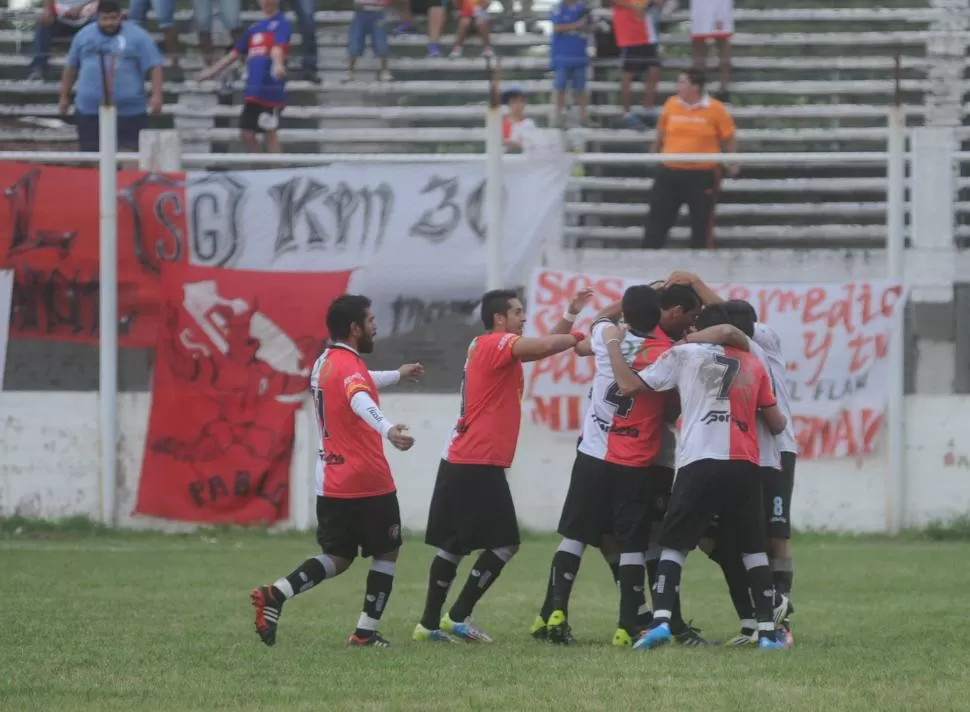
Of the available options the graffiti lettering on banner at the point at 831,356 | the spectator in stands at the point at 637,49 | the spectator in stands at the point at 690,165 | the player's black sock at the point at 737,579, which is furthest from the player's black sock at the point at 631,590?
the spectator in stands at the point at 637,49

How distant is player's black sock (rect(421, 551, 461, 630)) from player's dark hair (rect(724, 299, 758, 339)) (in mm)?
2055

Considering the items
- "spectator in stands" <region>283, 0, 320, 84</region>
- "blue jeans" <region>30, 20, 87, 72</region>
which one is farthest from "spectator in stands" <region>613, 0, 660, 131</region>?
"blue jeans" <region>30, 20, 87, 72</region>

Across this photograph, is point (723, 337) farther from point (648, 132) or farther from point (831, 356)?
point (648, 132)

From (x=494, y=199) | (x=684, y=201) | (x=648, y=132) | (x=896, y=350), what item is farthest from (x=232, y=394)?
(x=896, y=350)

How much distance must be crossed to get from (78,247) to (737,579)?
29.6 ft

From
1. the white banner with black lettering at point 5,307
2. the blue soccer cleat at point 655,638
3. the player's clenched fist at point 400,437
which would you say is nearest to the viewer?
the player's clenched fist at point 400,437

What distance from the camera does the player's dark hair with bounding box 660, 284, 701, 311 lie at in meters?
9.60

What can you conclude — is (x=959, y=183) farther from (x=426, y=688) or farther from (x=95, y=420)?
(x=426, y=688)

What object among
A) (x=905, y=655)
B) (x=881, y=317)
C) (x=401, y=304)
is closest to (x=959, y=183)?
(x=881, y=317)

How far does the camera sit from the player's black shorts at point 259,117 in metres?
18.0

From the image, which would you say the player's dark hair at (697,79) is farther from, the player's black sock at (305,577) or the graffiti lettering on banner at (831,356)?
the player's black sock at (305,577)

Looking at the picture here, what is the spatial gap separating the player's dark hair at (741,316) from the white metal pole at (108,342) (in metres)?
8.11

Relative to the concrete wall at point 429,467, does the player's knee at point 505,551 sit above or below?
above

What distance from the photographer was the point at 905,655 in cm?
875
